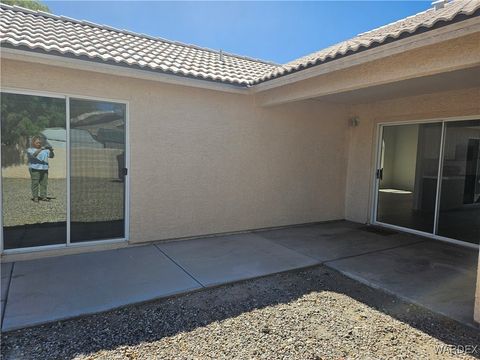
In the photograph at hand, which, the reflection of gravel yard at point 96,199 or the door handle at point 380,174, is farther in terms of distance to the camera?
the door handle at point 380,174

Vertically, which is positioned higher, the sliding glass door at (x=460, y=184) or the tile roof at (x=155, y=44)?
the tile roof at (x=155, y=44)

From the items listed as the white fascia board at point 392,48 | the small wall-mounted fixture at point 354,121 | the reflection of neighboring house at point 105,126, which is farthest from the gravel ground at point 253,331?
the small wall-mounted fixture at point 354,121

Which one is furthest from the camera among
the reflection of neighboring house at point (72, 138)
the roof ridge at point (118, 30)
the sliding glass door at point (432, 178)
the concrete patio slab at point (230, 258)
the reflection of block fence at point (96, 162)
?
the roof ridge at point (118, 30)

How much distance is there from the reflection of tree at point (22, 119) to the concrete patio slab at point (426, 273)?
5676mm

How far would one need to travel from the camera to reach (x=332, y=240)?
7270 millimetres

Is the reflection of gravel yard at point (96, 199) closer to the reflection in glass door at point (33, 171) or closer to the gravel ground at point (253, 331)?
the reflection in glass door at point (33, 171)

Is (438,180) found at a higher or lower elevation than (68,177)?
higher

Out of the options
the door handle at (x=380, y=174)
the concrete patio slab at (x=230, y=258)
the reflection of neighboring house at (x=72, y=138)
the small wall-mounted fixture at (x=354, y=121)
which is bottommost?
the concrete patio slab at (x=230, y=258)

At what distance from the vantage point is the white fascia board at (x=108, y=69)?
15.9 feet

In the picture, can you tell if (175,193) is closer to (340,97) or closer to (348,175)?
(340,97)

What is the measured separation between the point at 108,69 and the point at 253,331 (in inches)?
193

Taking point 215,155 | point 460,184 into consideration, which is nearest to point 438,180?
point 460,184

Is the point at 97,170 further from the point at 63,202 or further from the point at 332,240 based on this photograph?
the point at 332,240

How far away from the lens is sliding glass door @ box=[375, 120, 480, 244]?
7270 millimetres
